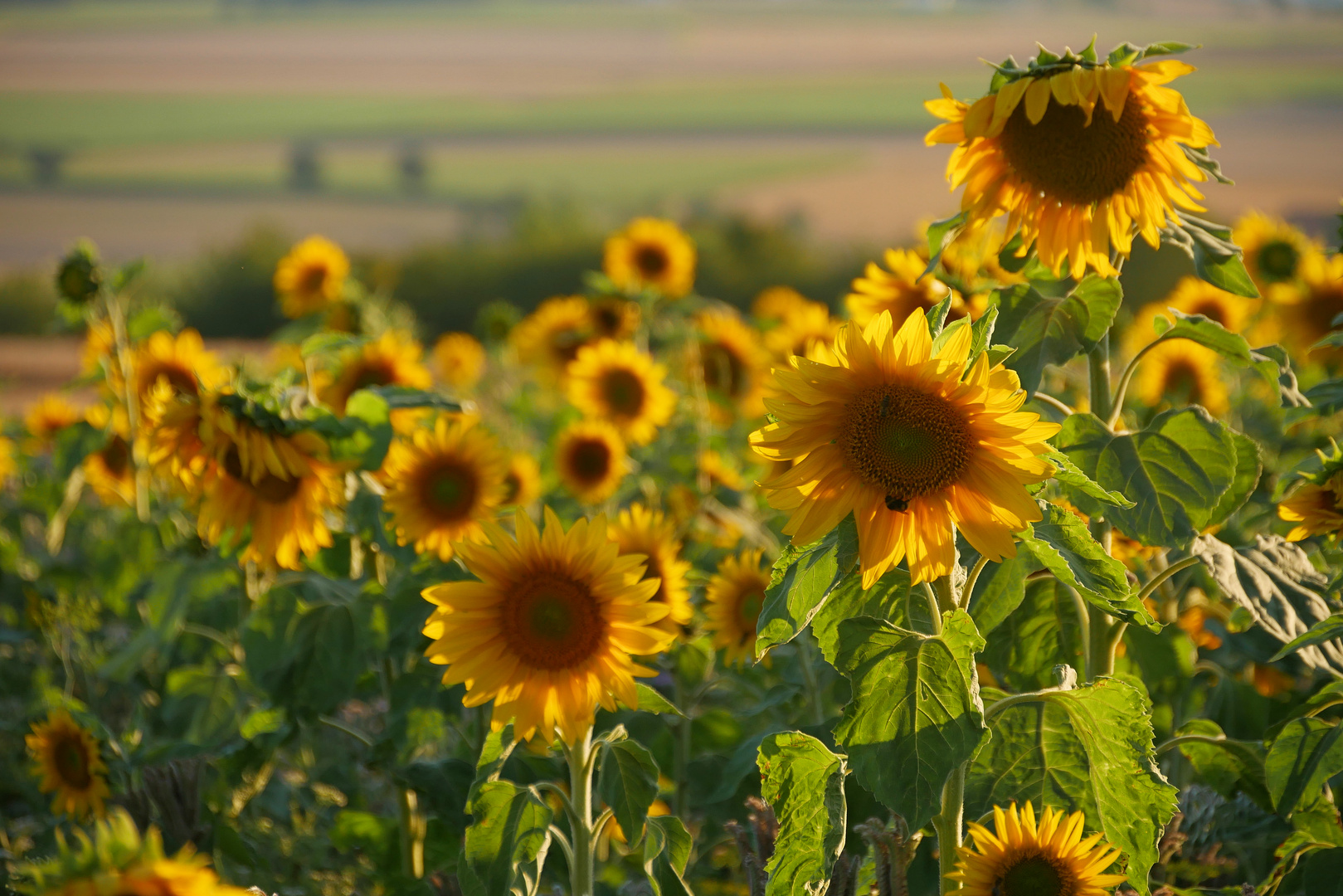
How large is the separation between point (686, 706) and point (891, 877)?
99 cm

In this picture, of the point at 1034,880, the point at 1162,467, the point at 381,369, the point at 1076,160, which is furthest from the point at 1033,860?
the point at 381,369

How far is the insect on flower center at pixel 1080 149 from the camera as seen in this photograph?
5.48 feet

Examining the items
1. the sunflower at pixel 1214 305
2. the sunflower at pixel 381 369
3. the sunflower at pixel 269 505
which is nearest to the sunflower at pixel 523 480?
the sunflower at pixel 381 369

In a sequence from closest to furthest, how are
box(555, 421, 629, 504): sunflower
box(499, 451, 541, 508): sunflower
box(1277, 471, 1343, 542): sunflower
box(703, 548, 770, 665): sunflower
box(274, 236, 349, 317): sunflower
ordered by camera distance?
box(1277, 471, 1343, 542): sunflower < box(703, 548, 770, 665): sunflower < box(499, 451, 541, 508): sunflower < box(555, 421, 629, 504): sunflower < box(274, 236, 349, 317): sunflower

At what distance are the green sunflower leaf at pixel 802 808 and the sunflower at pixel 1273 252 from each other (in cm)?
292

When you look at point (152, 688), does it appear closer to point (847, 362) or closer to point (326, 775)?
point (326, 775)

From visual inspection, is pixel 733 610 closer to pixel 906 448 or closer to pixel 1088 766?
pixel 1088 766

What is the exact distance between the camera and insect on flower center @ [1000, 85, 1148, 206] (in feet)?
5.48

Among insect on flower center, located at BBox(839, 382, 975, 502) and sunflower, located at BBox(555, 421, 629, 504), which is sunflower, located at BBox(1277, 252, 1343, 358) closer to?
sunflower, located at BBox(555, 421, 629, 504)

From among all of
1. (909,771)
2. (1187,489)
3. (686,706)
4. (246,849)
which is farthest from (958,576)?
(246,849)

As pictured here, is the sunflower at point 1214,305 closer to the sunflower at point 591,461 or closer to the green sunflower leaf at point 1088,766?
the sunflower at point 591,461

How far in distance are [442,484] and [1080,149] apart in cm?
145

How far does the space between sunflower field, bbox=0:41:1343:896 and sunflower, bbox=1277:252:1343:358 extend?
1.26ft

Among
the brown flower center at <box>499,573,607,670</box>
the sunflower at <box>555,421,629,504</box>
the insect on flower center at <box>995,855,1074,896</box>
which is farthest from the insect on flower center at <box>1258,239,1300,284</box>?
the brown flower center at <box>499,573,607,670</box>
